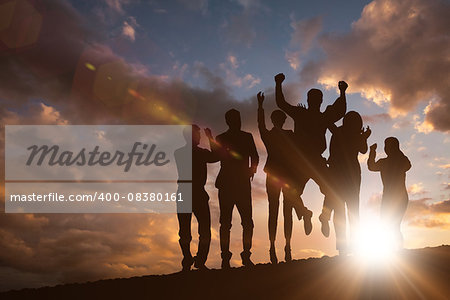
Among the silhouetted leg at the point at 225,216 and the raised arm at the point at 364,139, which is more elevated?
the raised arm at the point at 364,139

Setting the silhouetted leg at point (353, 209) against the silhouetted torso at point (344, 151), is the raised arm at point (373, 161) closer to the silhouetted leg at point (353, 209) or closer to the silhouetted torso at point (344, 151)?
the silhouetted torso at point (344, 151)

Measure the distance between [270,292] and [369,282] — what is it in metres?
1.68

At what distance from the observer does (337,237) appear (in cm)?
947

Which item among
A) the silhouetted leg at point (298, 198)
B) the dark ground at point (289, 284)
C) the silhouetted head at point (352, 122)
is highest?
the silhouetted head at point (352, 122)

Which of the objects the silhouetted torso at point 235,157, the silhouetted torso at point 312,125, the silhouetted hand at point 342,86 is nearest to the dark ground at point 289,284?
the silhouetted torso at point 235,157

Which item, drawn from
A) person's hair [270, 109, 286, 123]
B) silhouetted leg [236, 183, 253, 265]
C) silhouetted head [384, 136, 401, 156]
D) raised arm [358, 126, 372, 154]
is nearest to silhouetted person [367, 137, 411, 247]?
silhouetted head [384, 136, 401, 156]

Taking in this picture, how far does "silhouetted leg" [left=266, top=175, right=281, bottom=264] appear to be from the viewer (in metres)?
9.67

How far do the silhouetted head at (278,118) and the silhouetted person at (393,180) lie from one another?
3.12 metres

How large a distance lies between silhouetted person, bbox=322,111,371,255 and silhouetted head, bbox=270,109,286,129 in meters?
1.08

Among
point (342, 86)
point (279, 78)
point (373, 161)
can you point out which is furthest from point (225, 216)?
point (373, 161)

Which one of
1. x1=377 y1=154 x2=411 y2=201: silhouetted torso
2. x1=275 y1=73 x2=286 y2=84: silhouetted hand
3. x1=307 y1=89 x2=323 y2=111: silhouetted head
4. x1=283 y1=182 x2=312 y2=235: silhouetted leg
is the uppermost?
x1=275 y1=73 x2=286 y2=84: silhouetted hand

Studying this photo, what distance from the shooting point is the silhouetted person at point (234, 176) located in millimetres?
9820

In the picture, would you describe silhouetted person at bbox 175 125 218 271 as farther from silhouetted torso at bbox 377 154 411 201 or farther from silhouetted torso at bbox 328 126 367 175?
silhouetted torso at bbox 377 154 411 201

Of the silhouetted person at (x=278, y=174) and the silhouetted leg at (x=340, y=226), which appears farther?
the silhouetted person at (x=278, y=174)
